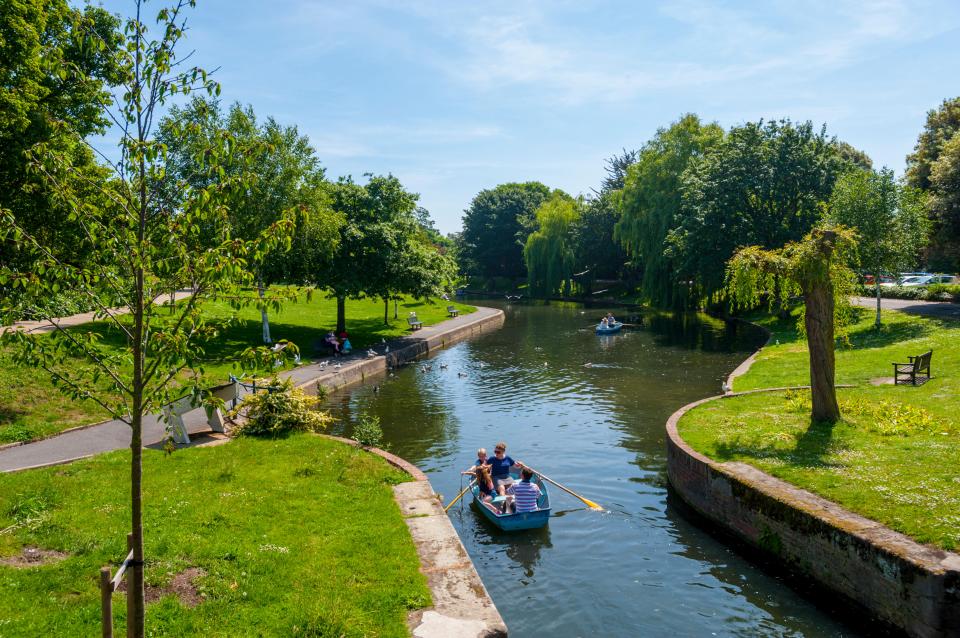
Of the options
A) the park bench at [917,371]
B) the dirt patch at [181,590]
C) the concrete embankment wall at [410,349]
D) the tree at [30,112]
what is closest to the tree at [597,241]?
the concrete embankment wall at [410,349]

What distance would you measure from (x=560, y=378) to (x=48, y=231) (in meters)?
22.4

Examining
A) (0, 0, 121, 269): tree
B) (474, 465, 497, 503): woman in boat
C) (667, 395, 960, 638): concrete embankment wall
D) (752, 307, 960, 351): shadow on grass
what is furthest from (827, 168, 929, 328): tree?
(0, 0, 121, 269): tree

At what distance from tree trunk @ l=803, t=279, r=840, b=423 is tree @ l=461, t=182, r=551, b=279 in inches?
3500

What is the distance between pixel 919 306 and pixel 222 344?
42.1 metres

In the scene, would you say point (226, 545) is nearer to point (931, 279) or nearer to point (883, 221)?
point (883, 221)

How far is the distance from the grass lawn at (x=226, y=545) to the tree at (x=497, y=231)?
9309cm

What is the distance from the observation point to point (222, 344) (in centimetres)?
3319

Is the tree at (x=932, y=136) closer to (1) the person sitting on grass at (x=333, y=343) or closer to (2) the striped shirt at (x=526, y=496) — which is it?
(1) the person sitting on grass at (x=333, y=343)

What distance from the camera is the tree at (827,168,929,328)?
33719mm

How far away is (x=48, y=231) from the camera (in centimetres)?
2272

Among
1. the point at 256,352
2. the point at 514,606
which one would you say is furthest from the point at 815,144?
the point at 256,352

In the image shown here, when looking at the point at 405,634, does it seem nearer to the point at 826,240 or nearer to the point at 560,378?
the point at 826,240

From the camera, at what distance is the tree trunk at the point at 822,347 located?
16.5 metres

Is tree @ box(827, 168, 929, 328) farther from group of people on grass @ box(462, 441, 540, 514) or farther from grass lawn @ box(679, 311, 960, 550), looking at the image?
group of people on grass @ box(462, 441, 540, 514)
